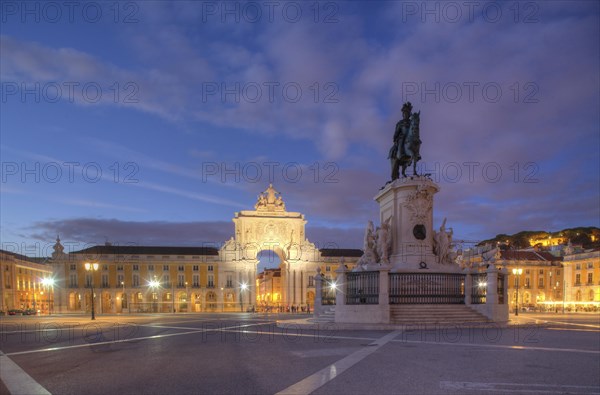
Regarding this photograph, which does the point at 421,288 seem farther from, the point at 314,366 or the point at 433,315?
the point at 314,366

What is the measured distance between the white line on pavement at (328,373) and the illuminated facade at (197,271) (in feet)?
216

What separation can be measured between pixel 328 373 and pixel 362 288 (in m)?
12.2

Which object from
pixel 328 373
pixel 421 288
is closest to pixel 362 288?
pixel 421 288

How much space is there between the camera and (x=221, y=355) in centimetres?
1121

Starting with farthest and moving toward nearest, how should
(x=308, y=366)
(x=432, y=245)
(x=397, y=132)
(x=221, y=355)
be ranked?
(x=397, y=132), (x=432, y=245), (x=221, y=355), (x=308, y=366)

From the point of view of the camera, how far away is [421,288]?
67.2ft

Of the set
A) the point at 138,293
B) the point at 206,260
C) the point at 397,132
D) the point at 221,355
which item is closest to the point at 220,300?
the point at 206,260

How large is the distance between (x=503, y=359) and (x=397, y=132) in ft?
55.8

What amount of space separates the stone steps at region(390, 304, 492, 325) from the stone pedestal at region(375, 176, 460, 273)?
8.29 ft

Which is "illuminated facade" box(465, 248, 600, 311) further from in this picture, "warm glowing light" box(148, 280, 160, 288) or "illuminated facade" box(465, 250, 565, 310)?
"warm glowing light" box(148, 280, 160, 288)

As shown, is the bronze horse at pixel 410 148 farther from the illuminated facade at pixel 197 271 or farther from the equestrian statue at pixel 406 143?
the illuminated facade at pixel 197 271

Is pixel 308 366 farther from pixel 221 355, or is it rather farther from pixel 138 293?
pixel 138 293

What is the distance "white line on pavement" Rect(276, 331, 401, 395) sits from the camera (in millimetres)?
7320

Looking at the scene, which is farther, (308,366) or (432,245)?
(432,245)
